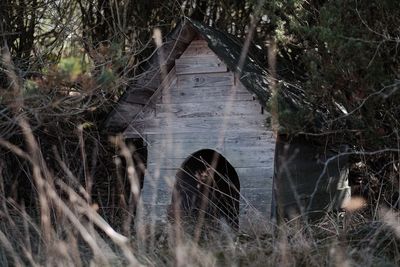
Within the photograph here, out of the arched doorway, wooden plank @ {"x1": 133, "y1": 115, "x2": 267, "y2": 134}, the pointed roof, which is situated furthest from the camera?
the arched doorway

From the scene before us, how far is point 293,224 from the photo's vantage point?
5.65 metres

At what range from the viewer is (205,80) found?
674cm

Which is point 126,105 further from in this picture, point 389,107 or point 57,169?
point 389,107

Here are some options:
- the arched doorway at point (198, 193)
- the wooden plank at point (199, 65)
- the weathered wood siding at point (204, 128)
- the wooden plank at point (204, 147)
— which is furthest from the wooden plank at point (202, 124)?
the wooden plank at point (199, 65)

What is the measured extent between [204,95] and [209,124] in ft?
1.01

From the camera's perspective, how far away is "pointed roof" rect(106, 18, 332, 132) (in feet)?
20.9

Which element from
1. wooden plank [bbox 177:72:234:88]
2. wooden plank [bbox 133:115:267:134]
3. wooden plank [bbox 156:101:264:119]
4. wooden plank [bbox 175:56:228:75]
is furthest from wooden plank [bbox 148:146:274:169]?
wooden plank [bbox 175:56:228:75]

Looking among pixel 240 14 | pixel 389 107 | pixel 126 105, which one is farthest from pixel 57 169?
pixel 389 107

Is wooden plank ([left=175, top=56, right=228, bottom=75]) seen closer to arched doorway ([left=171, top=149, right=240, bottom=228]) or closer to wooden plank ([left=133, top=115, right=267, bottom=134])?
wooden plank ([left=133, top=115, right=267, bottom=134])

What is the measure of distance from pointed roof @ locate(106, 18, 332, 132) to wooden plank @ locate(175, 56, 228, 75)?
0.31ft

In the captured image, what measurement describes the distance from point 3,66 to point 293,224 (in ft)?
9.89

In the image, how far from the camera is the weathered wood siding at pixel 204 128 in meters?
6.43

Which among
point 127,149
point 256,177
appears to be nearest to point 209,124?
point 256,177

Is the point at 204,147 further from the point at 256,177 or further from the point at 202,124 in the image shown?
the point at 256,177
